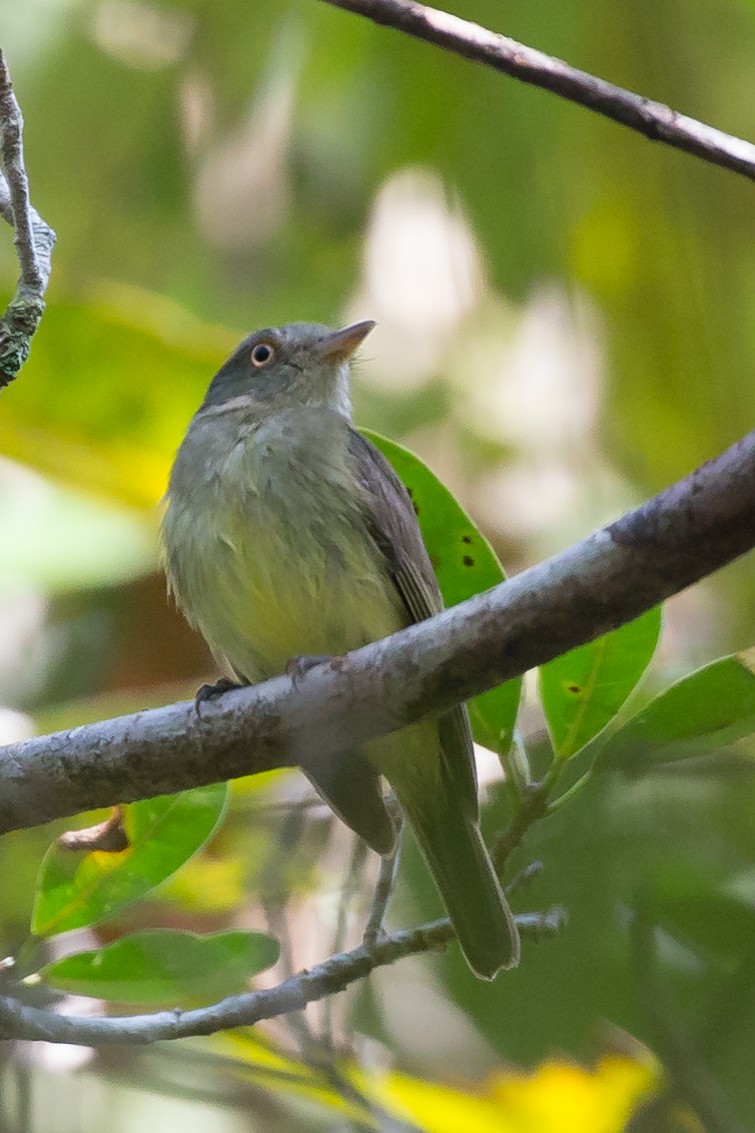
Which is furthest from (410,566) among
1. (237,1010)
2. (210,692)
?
(237,1010)

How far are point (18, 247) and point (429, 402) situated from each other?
3443 mm

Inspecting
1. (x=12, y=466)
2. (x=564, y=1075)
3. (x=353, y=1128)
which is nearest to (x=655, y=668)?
(x=564, y=1075)

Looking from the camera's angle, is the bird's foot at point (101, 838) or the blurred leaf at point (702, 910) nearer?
the blurred leaf at point (702, 910)

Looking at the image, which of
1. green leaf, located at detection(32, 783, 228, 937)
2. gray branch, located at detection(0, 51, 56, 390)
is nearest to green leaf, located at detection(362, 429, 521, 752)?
green leaf, located at detection(32, 783, 228, 937)

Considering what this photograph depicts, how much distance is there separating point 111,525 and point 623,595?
278cm

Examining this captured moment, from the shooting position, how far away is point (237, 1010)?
2811 millimetres

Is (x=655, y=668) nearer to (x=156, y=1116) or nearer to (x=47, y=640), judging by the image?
(x=156, y=1116)

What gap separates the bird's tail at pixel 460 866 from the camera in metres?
3.07

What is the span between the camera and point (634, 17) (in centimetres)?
461

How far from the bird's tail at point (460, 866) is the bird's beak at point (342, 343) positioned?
1187 mm

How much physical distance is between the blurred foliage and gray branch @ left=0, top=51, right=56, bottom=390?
128 centimetres

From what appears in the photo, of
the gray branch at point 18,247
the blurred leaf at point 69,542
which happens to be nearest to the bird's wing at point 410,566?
the gray branch at point 18,247

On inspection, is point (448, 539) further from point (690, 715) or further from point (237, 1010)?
point (237, 1010)

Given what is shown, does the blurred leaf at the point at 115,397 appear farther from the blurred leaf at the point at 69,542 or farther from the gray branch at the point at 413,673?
the gray branch at the point at 413,673
